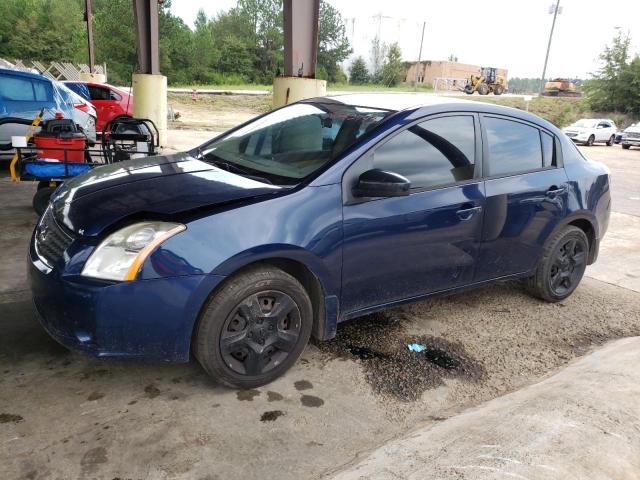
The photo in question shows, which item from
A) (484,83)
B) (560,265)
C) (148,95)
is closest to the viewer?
(560,265)

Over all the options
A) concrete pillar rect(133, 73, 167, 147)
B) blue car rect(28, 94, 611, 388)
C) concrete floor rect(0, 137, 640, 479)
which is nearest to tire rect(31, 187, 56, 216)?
concrete floor rect(0, 137, 640, 479)

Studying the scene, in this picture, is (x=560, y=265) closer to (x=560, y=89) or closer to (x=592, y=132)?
(x=592, y=132)

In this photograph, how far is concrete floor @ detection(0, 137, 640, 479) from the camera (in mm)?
2379

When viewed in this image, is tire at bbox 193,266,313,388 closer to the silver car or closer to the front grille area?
the front grille area

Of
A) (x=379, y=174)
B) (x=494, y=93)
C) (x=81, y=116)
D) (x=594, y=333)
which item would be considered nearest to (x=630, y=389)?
(x=594, y=333)

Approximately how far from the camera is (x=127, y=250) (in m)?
2.62

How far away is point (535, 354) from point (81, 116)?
9.10 meters

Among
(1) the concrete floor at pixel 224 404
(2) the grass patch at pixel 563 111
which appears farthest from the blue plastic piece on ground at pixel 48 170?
(2) the grass patch at pixel 563 111

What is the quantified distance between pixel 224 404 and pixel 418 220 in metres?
1.55

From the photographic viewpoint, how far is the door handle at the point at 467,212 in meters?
3.56

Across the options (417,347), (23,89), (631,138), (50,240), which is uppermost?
(23,89)

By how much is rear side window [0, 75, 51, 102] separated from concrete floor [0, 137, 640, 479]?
5982 millimetres

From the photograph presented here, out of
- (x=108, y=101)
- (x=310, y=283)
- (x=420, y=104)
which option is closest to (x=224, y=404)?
(x=310, y=283)

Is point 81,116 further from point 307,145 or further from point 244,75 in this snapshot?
point 244,75
